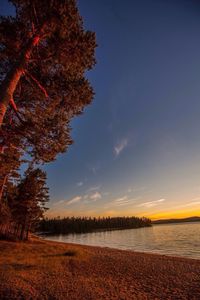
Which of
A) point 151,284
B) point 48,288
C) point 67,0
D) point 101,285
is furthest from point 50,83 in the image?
point 151,284

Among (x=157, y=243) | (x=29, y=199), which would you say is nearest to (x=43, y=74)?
(x=29, y=199)

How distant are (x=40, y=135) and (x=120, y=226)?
205 metres

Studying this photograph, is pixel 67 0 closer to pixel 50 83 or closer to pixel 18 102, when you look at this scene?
pixel 50 83

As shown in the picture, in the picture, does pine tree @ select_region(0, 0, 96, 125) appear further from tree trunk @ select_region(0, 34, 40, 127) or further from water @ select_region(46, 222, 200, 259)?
water @ select_region(46, 222, 200, 259)

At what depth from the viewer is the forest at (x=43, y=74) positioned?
651 cm

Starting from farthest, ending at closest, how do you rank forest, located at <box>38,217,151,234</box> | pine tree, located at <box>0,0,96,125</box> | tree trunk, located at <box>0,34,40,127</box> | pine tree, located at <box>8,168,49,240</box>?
1. forest, located at <box>38,217,151,234</box>
2. pine tree, located at <box>8,168,49,240</box>
3. pine tree, located at <box>0,0,96,125</box>
4. tree trunk, located at <box>0,34,40,127</box>

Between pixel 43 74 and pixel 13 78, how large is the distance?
6.49 ft

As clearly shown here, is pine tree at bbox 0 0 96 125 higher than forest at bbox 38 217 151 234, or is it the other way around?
forest at bbox 38 217 151 234

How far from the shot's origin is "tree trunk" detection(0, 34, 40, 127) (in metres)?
5.68

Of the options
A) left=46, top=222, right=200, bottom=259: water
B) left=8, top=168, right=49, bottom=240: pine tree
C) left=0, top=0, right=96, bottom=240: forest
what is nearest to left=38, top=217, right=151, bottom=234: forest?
left=46, top=222, right=200, bottom=259: water

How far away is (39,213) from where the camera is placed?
3438cm

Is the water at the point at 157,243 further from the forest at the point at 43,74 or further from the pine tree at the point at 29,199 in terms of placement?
the forest at the point at 43,74

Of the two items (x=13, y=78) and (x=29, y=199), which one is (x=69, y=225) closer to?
(x=29, y=199)

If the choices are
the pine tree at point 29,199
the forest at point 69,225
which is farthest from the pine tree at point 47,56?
the forest at point 69,225
